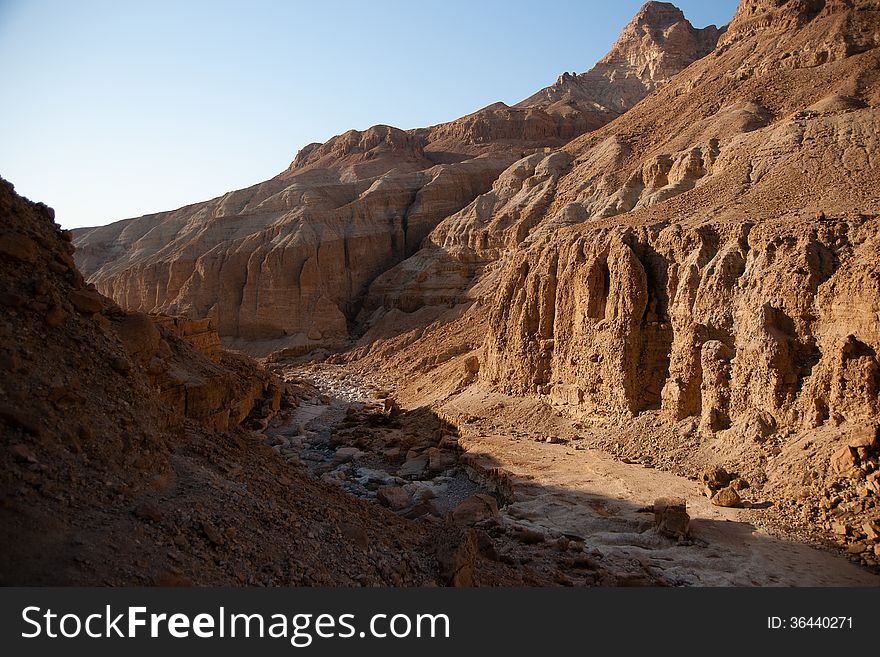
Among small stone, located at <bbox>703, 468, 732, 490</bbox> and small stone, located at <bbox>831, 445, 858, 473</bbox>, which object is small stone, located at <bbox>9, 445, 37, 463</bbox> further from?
small stone, located at <bbox>831, 445, 858, 473</bbox>

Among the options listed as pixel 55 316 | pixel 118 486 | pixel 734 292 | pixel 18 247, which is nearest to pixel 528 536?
pixel 118 486

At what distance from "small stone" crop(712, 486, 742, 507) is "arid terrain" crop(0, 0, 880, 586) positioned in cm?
11

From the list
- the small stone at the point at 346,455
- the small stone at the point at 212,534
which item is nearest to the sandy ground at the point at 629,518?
the small stone at the point at 346,455

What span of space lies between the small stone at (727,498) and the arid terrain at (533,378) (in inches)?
4.5

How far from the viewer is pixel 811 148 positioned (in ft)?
76.3

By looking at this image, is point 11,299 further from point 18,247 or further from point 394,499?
point 394,499

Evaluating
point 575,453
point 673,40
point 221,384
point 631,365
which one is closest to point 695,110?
point 631,365

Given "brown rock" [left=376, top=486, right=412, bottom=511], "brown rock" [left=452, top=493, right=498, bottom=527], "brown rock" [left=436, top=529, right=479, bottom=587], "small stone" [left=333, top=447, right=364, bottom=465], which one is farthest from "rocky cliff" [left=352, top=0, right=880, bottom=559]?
"brown rock" [left=436, top=529, right=479, bottom=587]

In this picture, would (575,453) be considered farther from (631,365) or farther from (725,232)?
(725,232)

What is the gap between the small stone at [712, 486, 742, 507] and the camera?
556 inches

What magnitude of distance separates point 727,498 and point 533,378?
33.6 feet

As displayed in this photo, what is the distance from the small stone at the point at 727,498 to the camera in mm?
14125

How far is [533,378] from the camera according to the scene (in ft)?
78.1

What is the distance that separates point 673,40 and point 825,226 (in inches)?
2810
